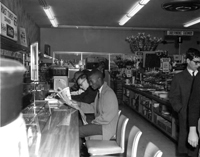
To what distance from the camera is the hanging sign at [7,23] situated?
5.93m

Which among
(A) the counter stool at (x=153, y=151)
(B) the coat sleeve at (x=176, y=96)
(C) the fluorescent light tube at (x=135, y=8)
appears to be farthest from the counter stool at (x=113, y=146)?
(C) the fluorescent light tube at (x=135, y=8)

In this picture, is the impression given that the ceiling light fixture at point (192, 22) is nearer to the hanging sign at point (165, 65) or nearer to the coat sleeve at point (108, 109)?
the hanging sign at point (165, 65)

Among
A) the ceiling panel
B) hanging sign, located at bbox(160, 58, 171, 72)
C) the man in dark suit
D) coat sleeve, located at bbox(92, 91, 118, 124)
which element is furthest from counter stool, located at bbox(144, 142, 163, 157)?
the ceiling panel

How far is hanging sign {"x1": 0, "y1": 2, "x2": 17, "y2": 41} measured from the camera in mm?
5926

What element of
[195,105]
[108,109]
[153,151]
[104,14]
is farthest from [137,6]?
[153,151]

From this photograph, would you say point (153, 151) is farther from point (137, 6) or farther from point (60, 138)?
point (137, 6)


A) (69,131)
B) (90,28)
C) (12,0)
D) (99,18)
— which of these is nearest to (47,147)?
(69,131)

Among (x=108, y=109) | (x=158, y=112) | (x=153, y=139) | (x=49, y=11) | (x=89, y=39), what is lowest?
(x=153, y=139)

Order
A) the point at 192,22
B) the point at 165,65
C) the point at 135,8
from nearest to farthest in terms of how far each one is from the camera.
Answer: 1. the point at 165,65
2. the point at 135,8
3. the point at 192,22

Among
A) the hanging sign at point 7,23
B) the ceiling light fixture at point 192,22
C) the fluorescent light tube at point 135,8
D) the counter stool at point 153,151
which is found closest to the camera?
the counter stool at point 153,151

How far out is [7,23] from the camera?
20.9ft

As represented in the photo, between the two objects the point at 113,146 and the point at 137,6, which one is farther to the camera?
the point at 137,6

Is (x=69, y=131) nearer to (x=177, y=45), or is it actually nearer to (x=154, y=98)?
(x=154, y=98)

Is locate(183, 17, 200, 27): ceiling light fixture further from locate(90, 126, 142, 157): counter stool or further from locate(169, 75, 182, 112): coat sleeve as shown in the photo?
locate(90, 126, 142, 157): counter stool
